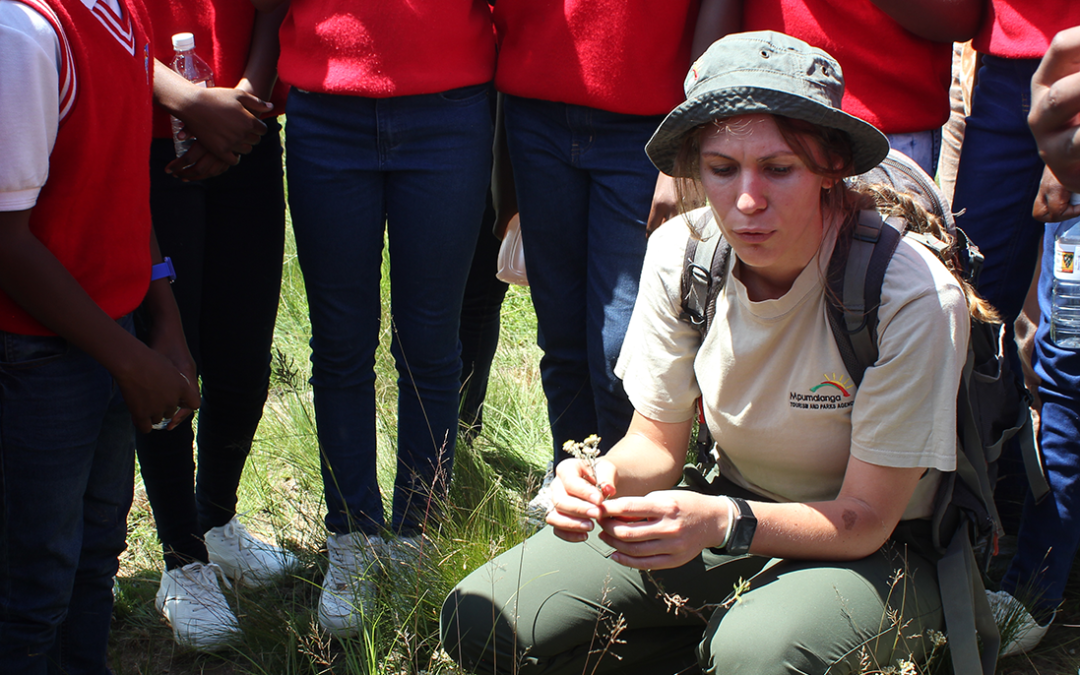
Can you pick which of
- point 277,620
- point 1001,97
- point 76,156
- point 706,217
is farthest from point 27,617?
point 1001,97

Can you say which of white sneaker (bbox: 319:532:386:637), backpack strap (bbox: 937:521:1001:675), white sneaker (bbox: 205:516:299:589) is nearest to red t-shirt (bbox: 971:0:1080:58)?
backpack strap (bbox: 937:521:1001:675)

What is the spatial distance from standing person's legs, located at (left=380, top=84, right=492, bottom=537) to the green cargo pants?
0.41 metres

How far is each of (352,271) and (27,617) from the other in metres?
1.11

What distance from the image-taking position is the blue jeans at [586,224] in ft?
8.45

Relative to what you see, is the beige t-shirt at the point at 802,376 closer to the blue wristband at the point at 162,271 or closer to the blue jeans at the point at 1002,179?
the blue jeans at the point at 1002,179

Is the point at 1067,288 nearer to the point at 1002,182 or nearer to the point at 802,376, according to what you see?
the point at 1002,182

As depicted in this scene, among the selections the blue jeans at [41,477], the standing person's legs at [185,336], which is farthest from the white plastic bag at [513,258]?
the blue jeans at [41,477]

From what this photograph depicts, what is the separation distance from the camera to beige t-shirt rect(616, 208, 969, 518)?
1.85 m

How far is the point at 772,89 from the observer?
176 centimetres

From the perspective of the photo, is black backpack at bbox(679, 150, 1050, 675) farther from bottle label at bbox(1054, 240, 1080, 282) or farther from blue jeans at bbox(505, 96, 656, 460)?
blue jeans at bbox(505, 96, 656, 460)

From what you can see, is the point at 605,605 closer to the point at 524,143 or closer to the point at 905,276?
the point at 905,276

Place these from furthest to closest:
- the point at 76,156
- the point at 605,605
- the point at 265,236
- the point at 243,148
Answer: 1. the point at 265,236
2. the point at 243,148
3. the point at 605,605
4. the point at 76,156

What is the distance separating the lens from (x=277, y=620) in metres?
2.50

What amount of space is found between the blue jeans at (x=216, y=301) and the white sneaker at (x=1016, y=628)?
2096 millimetres
